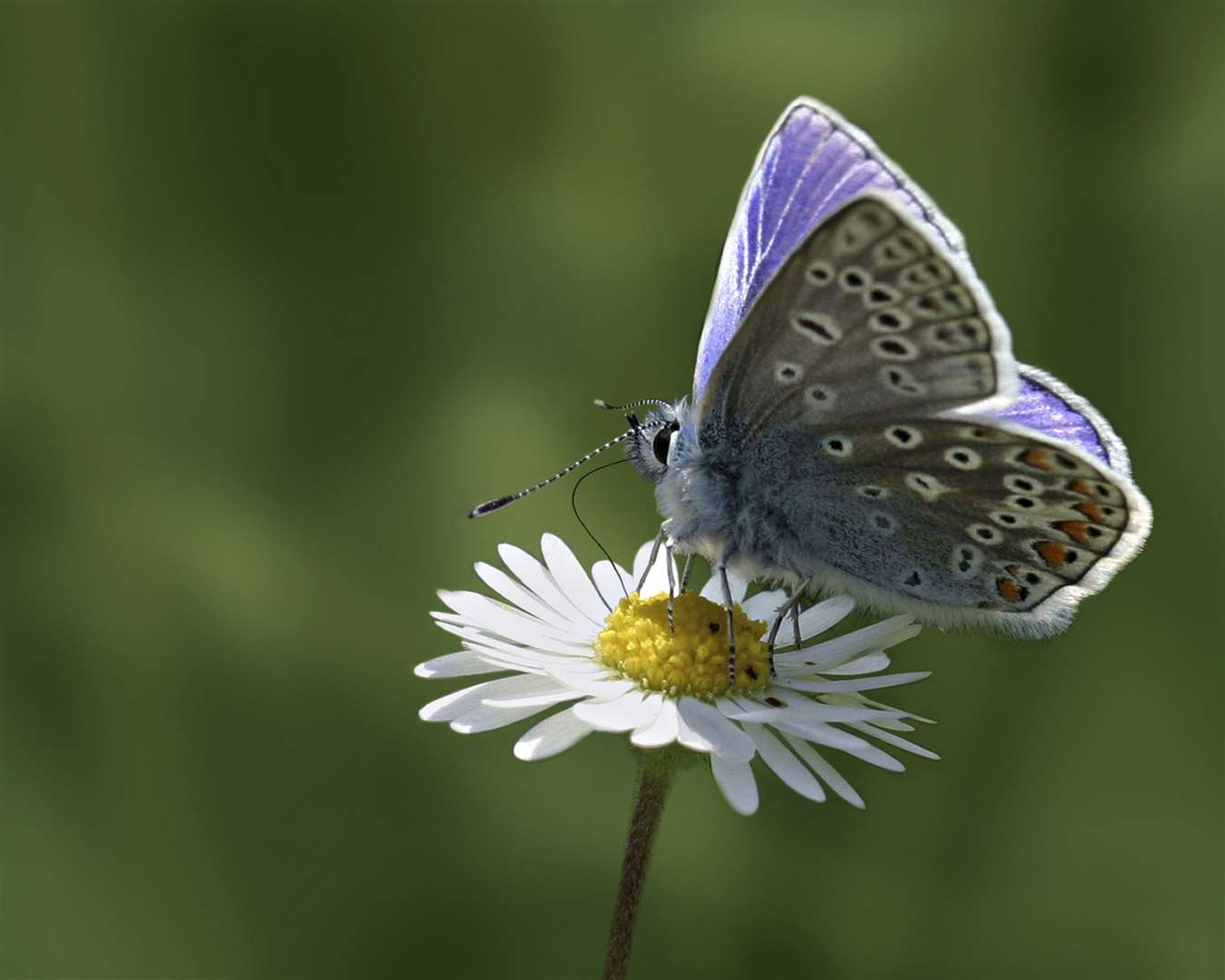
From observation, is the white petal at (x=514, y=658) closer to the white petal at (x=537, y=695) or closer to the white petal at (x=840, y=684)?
the white petal at (x=537, y=695)

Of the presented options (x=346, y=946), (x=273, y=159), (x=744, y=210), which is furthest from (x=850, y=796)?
(x=273, y=159)

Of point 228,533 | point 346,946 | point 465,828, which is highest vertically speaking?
point 228,533

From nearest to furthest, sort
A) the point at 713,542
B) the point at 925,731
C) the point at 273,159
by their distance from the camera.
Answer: the point at 713,542
the point at 925,731
the point at 273,159

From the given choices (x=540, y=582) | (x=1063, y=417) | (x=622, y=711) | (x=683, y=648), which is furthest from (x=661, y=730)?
(x=1063, y=417)

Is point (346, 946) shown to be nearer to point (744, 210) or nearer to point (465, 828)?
point (465, 828)

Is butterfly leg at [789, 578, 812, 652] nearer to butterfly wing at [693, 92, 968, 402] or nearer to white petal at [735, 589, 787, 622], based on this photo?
white petal at [735, 589, 787, 622]

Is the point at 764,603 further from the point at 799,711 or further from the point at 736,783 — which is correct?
the point at 736,783

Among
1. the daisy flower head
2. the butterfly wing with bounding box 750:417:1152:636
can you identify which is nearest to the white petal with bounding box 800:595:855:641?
the daisy flower head
